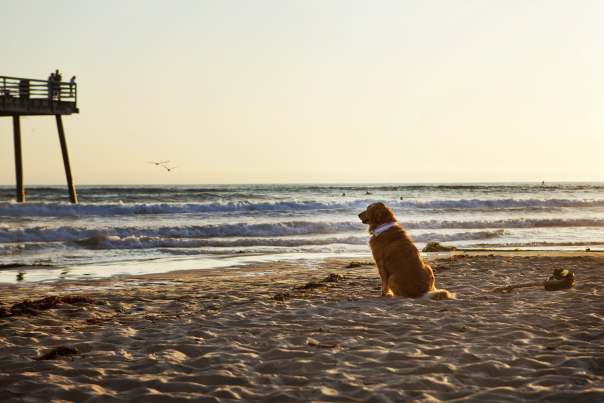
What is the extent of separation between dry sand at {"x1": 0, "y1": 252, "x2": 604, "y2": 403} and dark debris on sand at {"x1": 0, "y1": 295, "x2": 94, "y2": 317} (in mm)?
160

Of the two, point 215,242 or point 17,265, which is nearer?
point 17,265

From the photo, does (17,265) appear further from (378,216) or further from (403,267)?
(403,267)

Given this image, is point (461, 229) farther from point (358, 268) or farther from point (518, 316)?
point (518, 316)

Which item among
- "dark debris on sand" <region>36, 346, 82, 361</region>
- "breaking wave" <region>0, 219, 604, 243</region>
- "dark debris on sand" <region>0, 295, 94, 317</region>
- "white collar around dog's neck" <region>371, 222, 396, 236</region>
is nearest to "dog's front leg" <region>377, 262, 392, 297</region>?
"white collar around dog's neck" <region>371, 222, 396, 236</region>

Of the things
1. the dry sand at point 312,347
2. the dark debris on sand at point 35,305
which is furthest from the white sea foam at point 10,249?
the dark debris on sand at point 35,305

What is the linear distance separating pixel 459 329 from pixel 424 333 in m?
0.35

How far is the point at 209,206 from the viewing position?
27031mm

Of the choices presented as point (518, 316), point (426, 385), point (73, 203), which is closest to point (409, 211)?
point (73, 203)

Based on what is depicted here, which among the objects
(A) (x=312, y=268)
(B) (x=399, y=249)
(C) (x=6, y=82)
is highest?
(C) (x=6, y=82)

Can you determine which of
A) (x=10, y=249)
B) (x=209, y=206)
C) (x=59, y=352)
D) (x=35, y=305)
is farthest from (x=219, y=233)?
(x=59, y=352)

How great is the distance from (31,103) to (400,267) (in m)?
16.6

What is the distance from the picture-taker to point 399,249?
5.51m

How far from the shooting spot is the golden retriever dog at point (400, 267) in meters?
5.50

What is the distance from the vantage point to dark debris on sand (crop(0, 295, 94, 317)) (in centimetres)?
504
